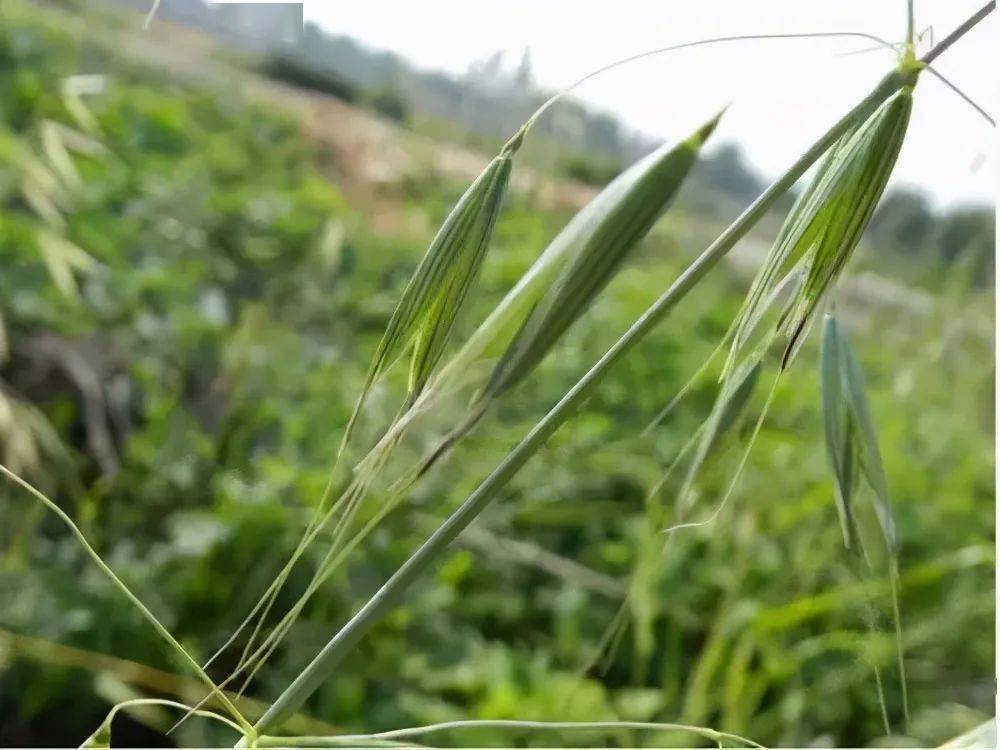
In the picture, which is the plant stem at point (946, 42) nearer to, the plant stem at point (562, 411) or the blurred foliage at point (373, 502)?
the plant stem at point (562, 411)

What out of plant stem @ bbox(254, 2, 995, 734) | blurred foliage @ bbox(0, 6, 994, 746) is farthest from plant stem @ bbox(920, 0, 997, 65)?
blurred foliage @ bbox(0, 6, 994, 746)

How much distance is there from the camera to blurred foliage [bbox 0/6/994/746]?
0.53m

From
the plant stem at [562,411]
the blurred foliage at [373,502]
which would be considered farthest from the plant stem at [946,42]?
the blurred foliage at [373,502]

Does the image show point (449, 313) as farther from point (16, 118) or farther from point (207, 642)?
point (16, 118)

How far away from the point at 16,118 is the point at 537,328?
0.74m

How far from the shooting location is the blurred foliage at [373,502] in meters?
0.53

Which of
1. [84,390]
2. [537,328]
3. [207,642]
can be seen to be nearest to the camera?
[537,328]

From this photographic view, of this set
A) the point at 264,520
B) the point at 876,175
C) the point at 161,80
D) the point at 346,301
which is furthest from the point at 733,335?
the point at 161,80

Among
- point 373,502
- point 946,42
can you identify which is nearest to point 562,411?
point 946,42

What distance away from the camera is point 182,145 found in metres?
0.81

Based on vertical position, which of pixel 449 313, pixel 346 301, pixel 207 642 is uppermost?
pixel 449 313

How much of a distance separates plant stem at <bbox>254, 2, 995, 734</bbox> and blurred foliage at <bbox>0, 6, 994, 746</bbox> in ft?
0.84

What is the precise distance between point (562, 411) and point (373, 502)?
0.41m

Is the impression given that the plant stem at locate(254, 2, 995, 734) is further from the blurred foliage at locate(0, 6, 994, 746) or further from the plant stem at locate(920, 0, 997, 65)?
the blurred foliage at locate(0, 6, 994, 746)
